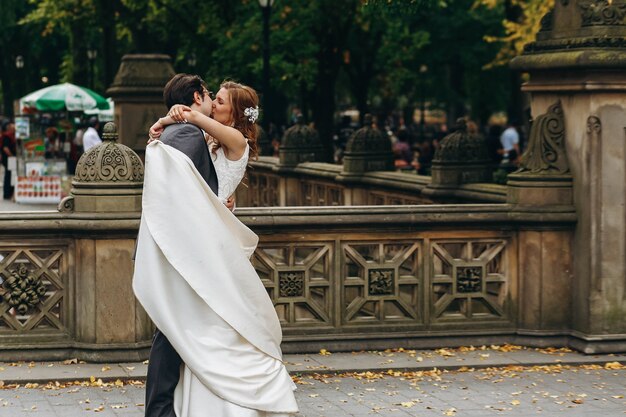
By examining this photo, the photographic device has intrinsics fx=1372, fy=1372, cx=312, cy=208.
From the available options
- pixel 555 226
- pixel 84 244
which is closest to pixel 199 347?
pixel 84 244

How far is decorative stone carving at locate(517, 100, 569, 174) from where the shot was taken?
1050 cm

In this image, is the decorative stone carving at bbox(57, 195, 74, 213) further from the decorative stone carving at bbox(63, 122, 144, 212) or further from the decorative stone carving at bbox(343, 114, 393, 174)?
the decorative stone carving at bbox(343, 114, 393, 174)

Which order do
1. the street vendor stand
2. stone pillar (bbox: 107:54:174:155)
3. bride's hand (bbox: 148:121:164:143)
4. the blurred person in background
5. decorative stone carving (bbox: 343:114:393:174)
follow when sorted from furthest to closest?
1. the blurred person in background
2. the street vendor stand
3. stone pillar (bbox: 107:54:174:155)
4. decorative stone carving (bbox: 343:114:393:174)
5. bride's hand (bbox: 148:121:164:143)

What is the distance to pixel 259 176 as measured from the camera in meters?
21.6

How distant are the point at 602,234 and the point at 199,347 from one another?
450 cm

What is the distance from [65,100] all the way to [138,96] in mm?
15338

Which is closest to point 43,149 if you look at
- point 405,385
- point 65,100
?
point 65,100

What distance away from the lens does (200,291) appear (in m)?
6.68

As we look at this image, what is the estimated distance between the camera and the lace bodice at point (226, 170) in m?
7.08

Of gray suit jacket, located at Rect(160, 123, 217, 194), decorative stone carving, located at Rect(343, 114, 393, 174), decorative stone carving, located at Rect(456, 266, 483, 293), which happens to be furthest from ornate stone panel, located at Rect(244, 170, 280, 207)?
gray suit jacket, located at Rect(160, 123, 217, 194)

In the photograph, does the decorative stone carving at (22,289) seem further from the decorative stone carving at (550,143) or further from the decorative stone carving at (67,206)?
the decorative stone carving at (550,143)

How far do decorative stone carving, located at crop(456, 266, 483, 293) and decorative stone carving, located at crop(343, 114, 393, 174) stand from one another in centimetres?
606

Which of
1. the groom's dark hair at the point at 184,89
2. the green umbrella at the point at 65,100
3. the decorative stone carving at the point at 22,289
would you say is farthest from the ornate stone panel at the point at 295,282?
the green umbrella at the point at 65,100

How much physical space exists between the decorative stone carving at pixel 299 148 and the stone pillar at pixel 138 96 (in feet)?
6.22
